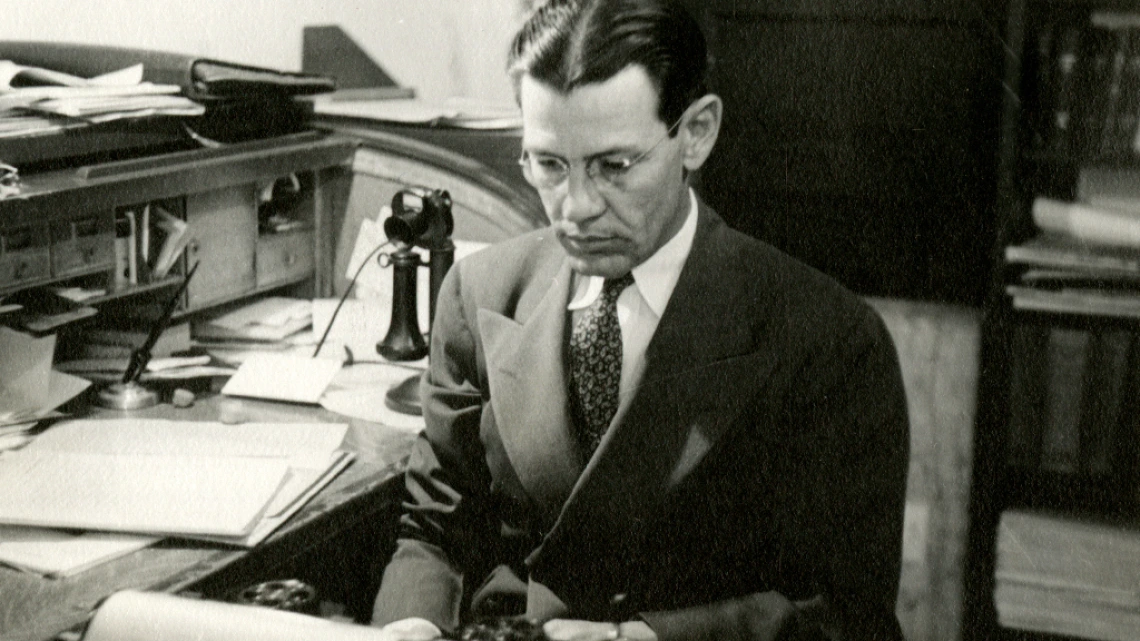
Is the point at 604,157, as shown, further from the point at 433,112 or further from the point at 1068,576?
the point at 1068,576

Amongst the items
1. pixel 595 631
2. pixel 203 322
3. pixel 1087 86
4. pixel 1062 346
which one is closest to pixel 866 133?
pixel 1087 86

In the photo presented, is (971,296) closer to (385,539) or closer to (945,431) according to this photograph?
(945,431)

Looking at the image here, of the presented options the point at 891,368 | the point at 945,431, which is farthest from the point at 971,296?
the point at 891,368

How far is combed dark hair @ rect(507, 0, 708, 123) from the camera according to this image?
138 centimetres

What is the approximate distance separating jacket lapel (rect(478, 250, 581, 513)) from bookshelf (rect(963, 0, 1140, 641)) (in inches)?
45.6

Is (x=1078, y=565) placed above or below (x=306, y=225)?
below

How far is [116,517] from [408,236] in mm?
711

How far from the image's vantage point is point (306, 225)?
91.7 inches

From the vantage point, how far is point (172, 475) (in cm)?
146

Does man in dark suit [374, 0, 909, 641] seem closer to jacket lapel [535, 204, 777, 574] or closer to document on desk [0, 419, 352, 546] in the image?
jacket lapel [535, 204, 777, 574]

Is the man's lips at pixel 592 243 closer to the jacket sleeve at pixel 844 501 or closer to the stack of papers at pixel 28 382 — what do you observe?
the jacket sleeve at pixel 844 501

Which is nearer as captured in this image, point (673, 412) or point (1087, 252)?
point (673, 412)

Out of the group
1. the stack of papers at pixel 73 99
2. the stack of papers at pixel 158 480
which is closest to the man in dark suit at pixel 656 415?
the stack of papers at pixel 158 480

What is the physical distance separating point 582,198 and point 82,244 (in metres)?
0.83
